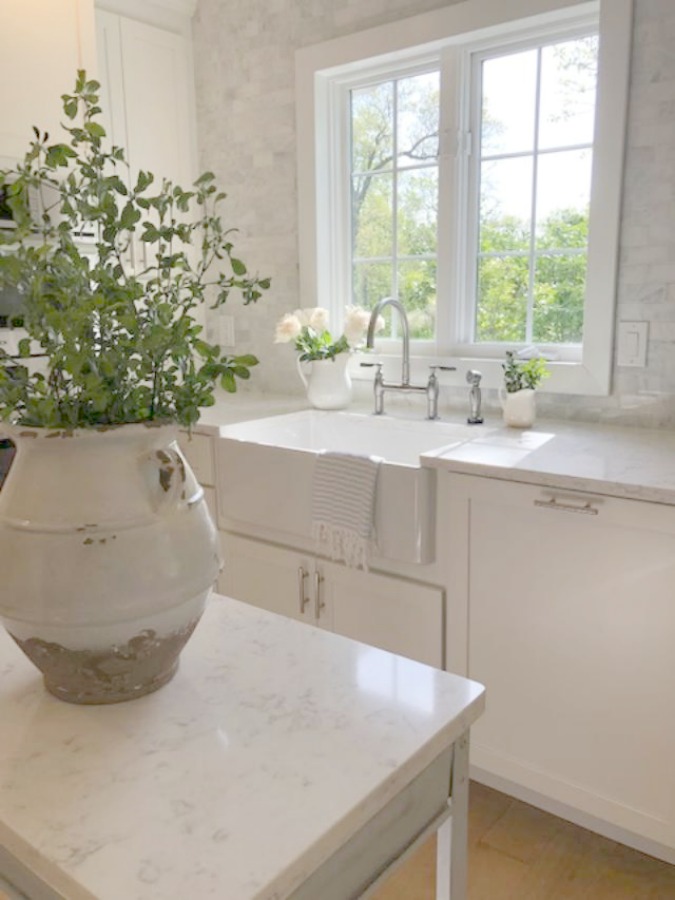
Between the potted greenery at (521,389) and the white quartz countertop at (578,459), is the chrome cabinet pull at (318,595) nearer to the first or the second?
the white quartz countertop at (578,459)

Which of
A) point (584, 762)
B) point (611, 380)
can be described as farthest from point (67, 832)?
point (611, 380)

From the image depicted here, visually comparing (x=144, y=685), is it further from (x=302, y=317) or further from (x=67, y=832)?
(x=302, y=317)

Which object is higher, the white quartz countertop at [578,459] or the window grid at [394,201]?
the window grid at [394,201]

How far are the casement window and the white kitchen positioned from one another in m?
0.01

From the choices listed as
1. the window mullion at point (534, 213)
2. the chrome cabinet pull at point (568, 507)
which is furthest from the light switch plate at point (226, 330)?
the chrome cabinet pull at point (568, 507)

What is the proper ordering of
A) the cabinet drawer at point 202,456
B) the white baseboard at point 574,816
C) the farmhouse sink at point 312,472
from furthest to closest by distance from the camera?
1. the cabinet drawer at point 202,456
2. the farmhouse sink at point 312,472
3. the white baseboard at point 574,816

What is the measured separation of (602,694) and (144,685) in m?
1.20

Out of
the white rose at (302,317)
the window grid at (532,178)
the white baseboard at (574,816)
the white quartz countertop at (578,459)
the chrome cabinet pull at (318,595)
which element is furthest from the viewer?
the white rose at (302,317)

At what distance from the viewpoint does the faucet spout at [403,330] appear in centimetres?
231

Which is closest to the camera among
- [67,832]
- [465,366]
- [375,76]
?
[67,832]

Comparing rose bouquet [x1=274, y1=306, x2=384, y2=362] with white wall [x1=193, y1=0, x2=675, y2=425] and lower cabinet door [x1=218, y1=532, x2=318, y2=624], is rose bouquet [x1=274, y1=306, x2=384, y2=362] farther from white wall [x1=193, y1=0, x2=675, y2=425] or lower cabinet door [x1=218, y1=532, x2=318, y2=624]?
lower cabinet door [x1=218, y1=532, x2=318, y2=624]

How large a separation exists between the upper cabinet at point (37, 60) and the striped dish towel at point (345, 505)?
4.71ft

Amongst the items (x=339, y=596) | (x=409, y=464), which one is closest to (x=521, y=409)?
(x=409, y=464)

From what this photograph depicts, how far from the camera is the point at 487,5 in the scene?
218cm
